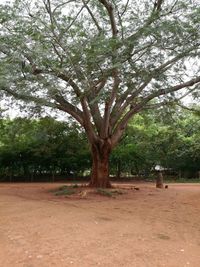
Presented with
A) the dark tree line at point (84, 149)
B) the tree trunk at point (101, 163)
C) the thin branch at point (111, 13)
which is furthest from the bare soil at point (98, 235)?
the dark tree line at point (84, 149)

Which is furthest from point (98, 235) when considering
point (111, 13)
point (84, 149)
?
point (84, 149)

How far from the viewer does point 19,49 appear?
425 inches

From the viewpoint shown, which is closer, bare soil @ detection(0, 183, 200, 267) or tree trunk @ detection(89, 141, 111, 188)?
bare soil @ detection(0, 183, 200, 267)

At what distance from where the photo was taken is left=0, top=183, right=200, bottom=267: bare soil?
16.7 ft

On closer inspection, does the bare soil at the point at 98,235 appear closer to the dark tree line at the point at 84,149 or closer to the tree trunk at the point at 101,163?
the tree trunk at the point at 101,163

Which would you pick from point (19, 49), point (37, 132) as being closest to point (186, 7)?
point (19, 49)

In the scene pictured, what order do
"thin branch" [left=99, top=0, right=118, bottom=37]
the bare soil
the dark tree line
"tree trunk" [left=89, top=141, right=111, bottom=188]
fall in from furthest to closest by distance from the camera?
the dark tree line → "tree trunk" [left=89, top=141, right=111, bottom=188] → "thin branch" [left=99, top=0, right=118, bottom=37] → the bare soil

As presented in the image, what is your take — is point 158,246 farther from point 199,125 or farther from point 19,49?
point 199,125

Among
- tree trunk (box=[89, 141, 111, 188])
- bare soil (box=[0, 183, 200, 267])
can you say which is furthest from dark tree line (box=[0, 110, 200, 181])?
bare soil (box=[0, 183, 200, 267])

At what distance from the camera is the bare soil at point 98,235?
201 inches

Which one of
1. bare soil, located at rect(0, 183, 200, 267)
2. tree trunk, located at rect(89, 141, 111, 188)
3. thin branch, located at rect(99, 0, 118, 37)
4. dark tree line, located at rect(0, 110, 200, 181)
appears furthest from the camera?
dark tree line, located at rect(0, 110, 200, 181)

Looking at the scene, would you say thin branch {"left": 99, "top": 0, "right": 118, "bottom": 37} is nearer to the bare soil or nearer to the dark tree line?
the bare soil

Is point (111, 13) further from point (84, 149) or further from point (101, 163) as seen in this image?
point (84, 149)

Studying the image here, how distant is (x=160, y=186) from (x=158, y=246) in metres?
12.4
